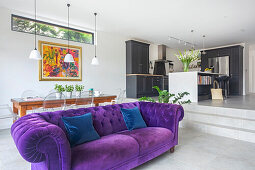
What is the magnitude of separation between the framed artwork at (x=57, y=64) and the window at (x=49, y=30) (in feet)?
1.09

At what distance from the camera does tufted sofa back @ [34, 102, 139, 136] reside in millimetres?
1929

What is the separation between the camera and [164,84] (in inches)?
305

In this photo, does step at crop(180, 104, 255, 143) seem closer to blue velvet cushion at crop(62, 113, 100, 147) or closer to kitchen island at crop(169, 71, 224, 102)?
kitchen island at crop(169, 71, 224, 102)

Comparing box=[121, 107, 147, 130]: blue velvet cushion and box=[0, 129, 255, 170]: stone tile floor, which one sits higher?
box=[121, 107, 147, 130]: blue velvet cushion

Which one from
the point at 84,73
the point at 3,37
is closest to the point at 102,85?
the point at 84,73

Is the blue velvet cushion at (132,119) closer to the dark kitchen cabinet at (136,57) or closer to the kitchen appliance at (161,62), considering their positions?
the dark kitchen cabinet at (136,57)

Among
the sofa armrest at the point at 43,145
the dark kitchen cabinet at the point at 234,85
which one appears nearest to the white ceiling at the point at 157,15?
the dark kitchen cabinet at the point at 234,85

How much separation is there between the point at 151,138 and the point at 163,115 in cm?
58

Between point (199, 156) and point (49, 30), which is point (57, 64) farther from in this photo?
point (199, 156)

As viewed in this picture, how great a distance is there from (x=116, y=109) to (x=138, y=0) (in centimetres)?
268

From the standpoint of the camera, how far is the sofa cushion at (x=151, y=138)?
6.57 ft

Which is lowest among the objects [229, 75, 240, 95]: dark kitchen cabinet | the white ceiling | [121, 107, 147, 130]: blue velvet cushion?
[121, 107, 147, 130]: blue velvet cushion

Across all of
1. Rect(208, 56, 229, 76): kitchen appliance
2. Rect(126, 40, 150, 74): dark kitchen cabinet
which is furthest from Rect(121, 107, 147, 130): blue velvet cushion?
Rect(208, 56, 229, 76): kitchen appliance

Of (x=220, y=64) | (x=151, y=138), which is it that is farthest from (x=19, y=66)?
(x=220, y=64)
